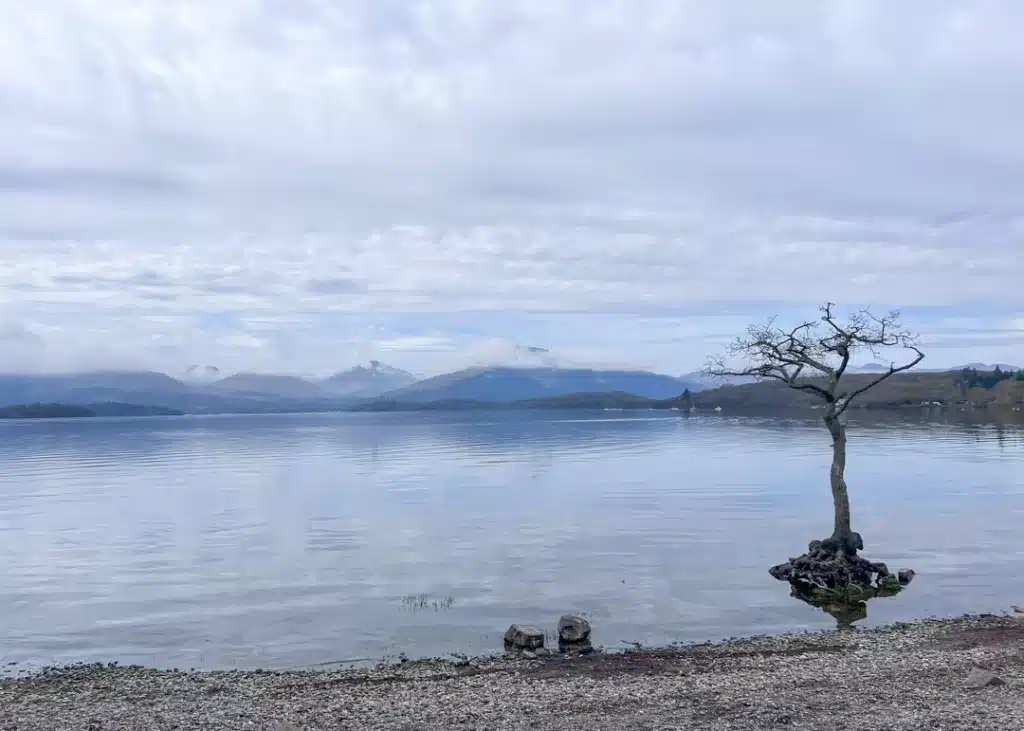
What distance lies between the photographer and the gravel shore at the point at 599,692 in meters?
17.8

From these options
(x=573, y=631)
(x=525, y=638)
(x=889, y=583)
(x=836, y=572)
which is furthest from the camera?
(x=889, y=583)

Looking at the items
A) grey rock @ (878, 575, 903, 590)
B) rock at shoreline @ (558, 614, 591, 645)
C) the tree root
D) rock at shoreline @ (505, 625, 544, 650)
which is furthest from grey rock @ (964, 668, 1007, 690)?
grey rock @ (878, 575, 903, 590)

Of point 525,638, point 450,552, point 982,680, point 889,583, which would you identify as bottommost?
point 450,552

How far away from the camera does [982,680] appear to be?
19.3 m

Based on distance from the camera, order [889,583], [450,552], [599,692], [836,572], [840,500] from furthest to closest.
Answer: [450,552] < [840,500] < [889,583] < [836,572] < [599,692]

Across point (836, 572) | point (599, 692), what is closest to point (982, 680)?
point (599, 692)

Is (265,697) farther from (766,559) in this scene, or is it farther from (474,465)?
(474,465)

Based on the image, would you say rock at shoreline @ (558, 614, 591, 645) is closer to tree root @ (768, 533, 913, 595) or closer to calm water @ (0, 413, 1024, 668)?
→ calm water @ (0, 413, 1024, 668)

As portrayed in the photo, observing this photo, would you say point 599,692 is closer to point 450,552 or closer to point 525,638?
point 525,638

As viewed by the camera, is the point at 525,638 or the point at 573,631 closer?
the point at 525,638

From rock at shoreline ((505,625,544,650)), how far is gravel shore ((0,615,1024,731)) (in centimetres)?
116

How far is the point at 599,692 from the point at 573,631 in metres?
5.57

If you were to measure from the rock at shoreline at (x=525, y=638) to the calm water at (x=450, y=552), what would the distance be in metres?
1.59

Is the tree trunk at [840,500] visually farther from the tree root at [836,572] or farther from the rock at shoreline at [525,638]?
the rock at shoreline at [525,638]
